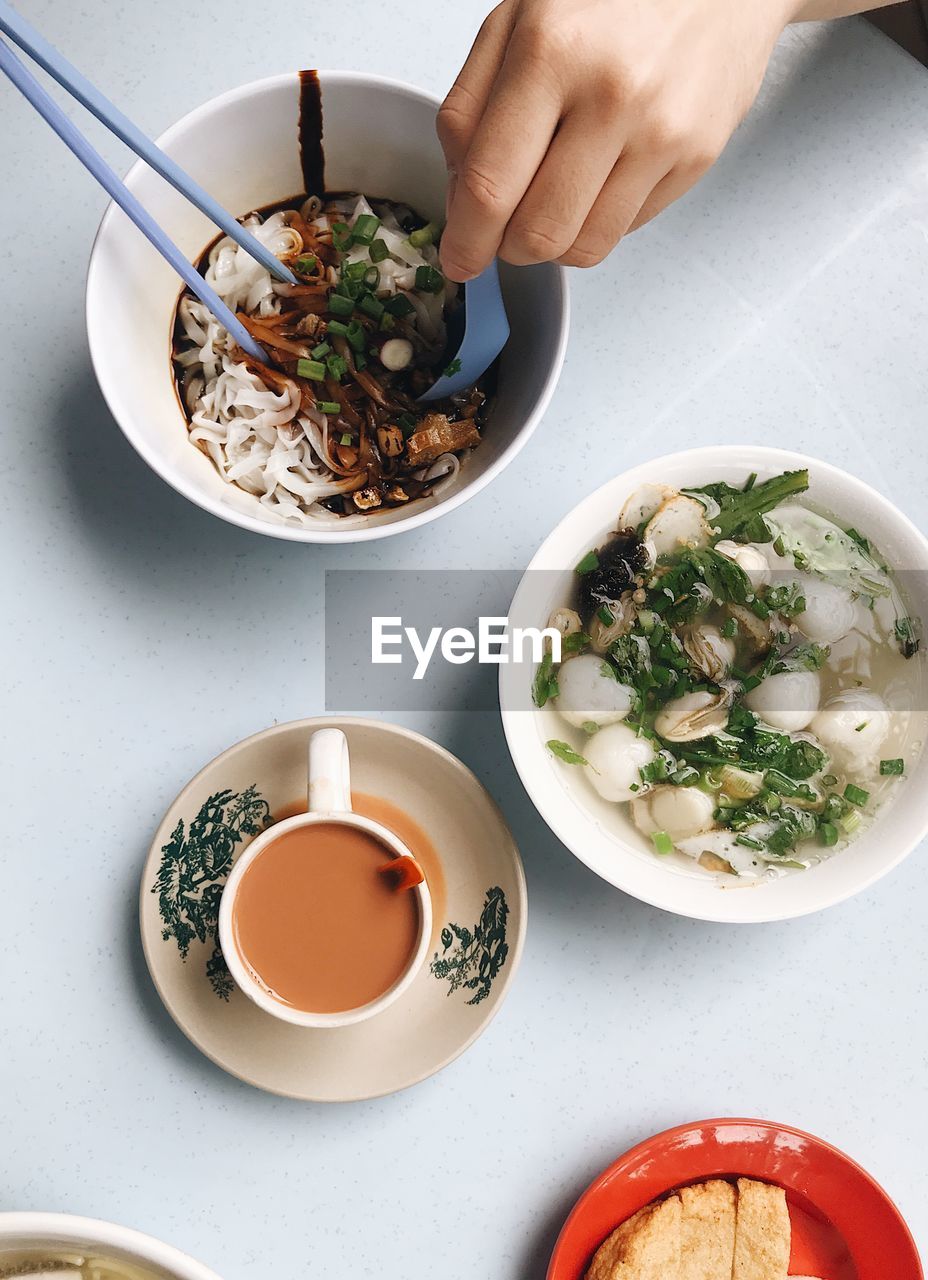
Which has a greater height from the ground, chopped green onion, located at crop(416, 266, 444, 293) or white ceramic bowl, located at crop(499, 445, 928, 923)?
chopped green onion, located at crop(416, 266, 444, 293)

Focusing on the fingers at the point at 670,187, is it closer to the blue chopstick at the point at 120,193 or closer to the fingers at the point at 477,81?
the fingers at the point at 477,81

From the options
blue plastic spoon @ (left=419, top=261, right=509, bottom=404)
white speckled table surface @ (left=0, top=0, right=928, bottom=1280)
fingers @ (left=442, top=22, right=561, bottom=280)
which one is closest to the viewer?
fingers @ (left=442, top=22, right=561, bottom=280)

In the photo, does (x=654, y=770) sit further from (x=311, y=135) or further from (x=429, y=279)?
(x=311, y=135)

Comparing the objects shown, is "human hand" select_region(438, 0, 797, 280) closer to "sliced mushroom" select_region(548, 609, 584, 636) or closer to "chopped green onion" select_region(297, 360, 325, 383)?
"chopped green onion" select_region(297, 360, 325, 383)

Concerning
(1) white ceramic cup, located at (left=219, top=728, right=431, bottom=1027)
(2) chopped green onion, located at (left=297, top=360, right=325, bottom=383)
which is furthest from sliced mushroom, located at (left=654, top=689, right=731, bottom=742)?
(2) chopped green onion, located at (left=297, top=360, right=325, bottom=383)

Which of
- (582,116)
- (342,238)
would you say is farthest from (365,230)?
(582,116)

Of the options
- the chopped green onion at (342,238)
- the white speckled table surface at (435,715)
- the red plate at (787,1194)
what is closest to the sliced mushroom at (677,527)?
the white speckled table surface at (435,715)

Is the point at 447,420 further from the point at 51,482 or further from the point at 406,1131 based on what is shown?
the point at 406,1131
